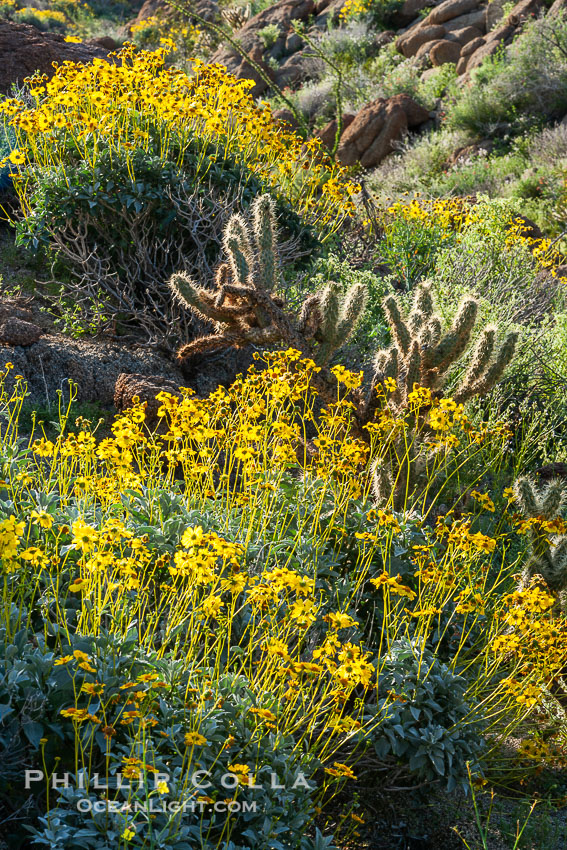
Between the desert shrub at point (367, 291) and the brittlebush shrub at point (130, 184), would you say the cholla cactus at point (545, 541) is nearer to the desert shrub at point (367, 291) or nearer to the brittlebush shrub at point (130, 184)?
the desert shrub at point (367, 291)

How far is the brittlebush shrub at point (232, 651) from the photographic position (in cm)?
225

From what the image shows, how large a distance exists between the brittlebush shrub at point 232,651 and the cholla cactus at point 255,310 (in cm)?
68

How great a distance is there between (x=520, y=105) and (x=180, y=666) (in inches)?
584

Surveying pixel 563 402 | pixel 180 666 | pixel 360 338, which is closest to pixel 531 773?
pixel 180 666

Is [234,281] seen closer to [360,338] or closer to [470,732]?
[360,338]

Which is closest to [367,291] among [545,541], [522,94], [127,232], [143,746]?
[127,232]

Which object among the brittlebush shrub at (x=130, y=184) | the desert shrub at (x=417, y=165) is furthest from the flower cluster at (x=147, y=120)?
the desert shrub at (x=417, y=165)

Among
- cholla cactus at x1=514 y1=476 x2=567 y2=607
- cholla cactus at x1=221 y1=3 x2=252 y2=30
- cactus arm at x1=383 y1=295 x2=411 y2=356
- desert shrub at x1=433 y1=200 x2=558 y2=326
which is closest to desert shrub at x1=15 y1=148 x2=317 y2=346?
cactus arm at x1=383 y1=295 x2=411 y2=356

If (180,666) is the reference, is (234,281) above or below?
above

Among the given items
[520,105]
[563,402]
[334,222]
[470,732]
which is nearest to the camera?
[470,732]

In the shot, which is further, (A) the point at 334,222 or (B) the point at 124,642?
(A) the point at 334,222

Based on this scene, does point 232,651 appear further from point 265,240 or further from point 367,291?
point 367,291

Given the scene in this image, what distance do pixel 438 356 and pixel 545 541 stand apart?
4.82ft

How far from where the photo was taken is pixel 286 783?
2441mm
